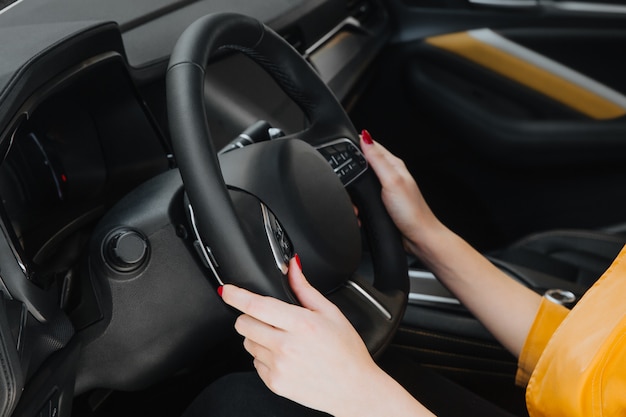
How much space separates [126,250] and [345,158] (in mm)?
282

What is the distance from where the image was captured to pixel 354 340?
73 centimetres

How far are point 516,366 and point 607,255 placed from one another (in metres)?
0.34

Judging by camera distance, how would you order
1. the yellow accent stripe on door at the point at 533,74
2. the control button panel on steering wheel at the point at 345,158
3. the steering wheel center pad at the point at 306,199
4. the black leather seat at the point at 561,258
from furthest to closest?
the yellow accent stripe on door at the point at 533,74 → the black leather seat at the point at 561,258 → the control button panel on steering wheel at the point at 345,158 → the steering wheel center pad at the point at 306,199

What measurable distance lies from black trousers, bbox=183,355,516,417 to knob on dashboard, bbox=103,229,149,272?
0.19 m

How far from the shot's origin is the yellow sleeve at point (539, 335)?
38.5 inches

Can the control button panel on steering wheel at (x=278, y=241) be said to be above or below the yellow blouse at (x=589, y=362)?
above

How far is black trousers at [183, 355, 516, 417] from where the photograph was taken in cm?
87

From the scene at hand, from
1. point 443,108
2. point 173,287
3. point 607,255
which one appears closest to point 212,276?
point 173,287

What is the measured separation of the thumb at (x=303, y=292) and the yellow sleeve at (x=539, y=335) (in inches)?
14.8

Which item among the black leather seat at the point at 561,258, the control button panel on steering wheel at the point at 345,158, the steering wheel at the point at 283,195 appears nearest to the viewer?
the steering wheel at the point at 283,195

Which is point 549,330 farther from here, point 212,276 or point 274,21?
point 274,21

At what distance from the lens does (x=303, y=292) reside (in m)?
0.72

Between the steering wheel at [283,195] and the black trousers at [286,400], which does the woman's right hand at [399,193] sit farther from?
the black trousers at [286,400]

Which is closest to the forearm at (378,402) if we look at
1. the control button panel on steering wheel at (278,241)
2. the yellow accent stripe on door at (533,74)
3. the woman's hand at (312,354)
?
the woman's hand at (312,354)
